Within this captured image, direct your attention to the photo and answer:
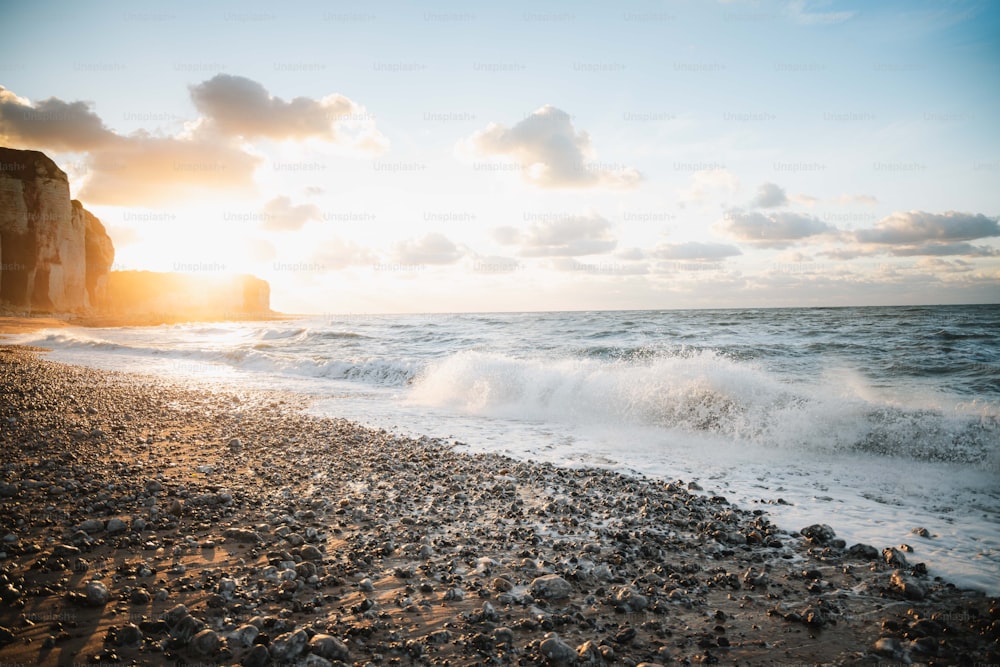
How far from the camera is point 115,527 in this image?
5156 mm

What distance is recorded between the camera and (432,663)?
331 cm

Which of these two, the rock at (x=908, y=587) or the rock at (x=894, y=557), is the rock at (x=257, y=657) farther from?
the rock at (x=894, y=557)

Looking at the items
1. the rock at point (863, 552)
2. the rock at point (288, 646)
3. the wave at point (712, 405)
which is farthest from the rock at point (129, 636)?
the wave at point (712, 405)

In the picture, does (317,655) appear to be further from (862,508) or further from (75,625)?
(862,508)

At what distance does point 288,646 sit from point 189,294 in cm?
16554

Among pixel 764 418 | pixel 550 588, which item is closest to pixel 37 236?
pixel 550 588

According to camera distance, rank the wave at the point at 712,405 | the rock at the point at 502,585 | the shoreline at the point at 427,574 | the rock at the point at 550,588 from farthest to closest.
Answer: the wave at the point at 712,405 < the rock at the point at 502,585 < the rock at the point at 550,588 < the shoreline at the point at 427,574

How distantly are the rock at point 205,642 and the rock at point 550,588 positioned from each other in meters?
2.56

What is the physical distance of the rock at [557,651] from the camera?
3.34 meters

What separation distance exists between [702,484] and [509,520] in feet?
12.4

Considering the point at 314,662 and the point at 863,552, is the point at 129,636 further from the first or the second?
the point at 863,552

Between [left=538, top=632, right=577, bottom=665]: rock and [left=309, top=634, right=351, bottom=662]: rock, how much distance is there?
144cm

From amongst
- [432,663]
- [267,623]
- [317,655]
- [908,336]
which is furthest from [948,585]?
[908,336]

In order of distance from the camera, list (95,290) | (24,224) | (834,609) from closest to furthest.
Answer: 1. (834,609)
2. (24,224)
3. (95,290)
